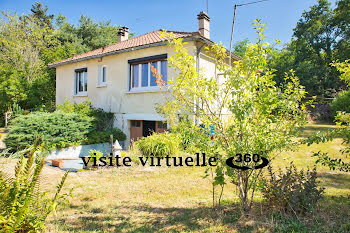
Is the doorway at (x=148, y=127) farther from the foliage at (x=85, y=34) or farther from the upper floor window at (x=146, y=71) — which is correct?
the foliage at (x=85, y=34)

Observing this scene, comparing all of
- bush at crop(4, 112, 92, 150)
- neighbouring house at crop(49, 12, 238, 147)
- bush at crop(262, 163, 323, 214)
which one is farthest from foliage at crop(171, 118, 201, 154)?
bush at crop(4, 112, 92, 150)

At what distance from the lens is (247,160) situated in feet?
11.6

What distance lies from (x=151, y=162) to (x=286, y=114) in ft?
17.0

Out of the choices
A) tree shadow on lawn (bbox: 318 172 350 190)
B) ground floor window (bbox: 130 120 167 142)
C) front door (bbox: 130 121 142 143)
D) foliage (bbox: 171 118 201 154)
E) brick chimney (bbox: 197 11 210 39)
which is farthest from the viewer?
front door (bbox: 130 121 142 143)

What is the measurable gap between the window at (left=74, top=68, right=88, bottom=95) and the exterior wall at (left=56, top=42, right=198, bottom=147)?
28 centimetres

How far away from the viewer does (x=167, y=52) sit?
10281 mm

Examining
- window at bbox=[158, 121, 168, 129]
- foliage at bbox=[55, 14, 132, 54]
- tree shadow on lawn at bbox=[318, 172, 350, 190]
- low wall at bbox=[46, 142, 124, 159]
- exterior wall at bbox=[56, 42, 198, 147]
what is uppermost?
foliage at bbox=[55, 14, 132, 54]

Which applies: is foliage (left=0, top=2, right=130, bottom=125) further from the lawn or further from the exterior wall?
the lawn

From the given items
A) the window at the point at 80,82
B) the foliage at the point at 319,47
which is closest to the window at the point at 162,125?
the window at the point at 80,82

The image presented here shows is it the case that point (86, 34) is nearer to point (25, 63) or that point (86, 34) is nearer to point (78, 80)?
point (25, 63)

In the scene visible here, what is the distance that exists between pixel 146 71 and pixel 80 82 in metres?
5.74

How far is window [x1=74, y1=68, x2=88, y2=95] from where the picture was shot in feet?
47.3

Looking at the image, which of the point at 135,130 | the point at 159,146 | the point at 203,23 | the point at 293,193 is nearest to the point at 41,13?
the point at 135,130

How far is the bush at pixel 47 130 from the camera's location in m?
8.54
